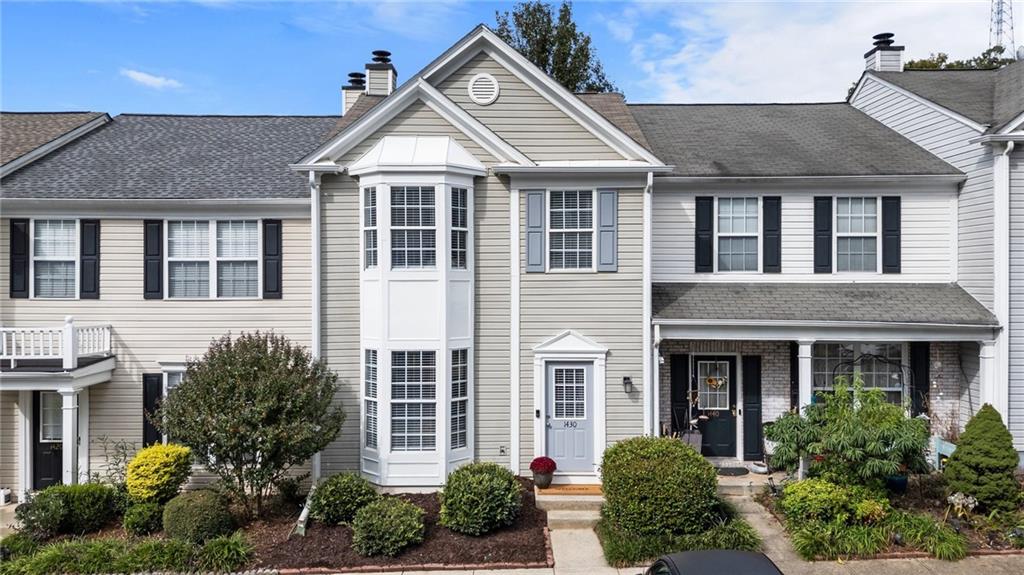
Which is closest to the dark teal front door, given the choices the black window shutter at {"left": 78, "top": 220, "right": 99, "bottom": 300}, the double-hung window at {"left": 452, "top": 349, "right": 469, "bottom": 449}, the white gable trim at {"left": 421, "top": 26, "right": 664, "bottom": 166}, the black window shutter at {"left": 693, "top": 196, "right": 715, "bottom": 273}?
the black window shutter at {"left": 693, "top": 196, "right": 715, "bottom": 273}

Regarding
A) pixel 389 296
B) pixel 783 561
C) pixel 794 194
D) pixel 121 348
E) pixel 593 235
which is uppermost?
pixel 794 194

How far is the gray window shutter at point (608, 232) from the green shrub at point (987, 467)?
6590mm

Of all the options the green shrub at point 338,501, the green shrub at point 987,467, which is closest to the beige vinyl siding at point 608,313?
the green shrub at point 338,501

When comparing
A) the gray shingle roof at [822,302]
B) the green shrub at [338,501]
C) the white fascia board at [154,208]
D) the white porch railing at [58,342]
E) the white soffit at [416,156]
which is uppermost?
the white soffit at [416,156]

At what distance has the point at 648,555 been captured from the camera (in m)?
9.66

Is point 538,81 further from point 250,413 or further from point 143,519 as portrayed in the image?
point 143,519

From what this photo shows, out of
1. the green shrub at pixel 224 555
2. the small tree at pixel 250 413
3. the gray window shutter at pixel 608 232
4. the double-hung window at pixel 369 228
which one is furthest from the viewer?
the gray window shutter at pixel 608 232

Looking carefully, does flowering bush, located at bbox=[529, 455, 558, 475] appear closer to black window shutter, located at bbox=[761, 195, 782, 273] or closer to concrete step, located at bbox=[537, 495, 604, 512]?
concrete step, located at bbox=[537, 495, 604, 512]

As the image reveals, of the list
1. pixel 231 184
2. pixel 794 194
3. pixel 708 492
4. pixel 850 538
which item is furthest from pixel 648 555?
pixel 231 184

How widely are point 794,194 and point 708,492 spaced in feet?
23.0

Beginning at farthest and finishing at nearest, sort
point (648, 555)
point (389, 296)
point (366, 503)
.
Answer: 1. point (389, 296)
2. point (366, 503)
3. point (648, 555)

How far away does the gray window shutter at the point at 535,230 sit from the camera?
494 inches

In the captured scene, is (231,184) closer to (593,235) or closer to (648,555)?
(593,235)

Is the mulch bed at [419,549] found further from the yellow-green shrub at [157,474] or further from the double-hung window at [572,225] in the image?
the double-hung window at [572,225]
